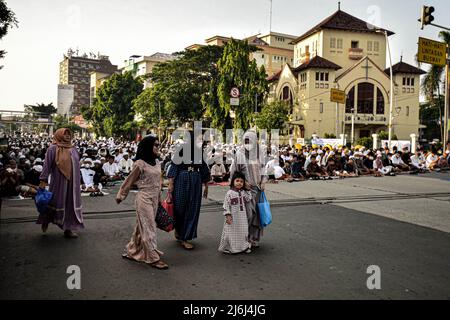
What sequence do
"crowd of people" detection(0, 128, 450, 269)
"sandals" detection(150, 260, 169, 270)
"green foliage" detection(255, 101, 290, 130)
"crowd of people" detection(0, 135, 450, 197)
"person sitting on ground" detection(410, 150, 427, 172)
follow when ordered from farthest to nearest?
"green foliage" detection(255, 101, 290, 130), "person sitting on ground" detection(410, 150, 427, 172), "crowd of people" detection(0, 135, 450, 197), "crowd of people" detection(0, 128, 450, 269), "sandals" detection(150, 260, 169, 270)

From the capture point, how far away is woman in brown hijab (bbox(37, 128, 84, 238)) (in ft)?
22.2

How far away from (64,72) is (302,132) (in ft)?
410

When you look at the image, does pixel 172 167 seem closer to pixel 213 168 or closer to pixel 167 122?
pixel 213 168

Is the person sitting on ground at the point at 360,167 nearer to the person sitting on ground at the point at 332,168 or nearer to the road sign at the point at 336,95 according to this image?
the person sitting on ground at the point at 332,168

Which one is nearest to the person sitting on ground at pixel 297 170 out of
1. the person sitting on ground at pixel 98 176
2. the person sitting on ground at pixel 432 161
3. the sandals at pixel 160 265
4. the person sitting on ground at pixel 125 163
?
the person sitting on ground at pixel 125 163

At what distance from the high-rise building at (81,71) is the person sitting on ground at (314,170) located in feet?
446

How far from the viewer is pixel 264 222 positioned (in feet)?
20.1

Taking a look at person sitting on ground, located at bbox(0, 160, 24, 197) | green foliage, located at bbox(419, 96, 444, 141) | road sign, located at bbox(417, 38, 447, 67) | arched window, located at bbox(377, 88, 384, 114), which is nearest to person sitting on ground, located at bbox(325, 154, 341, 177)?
road sign, located at bbox(417, 38, 447, 67)

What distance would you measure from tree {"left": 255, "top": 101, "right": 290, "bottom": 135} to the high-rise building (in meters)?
113

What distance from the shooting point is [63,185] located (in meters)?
6.92

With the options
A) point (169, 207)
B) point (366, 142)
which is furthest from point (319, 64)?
point (169, 207)

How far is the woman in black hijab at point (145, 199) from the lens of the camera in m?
5.21

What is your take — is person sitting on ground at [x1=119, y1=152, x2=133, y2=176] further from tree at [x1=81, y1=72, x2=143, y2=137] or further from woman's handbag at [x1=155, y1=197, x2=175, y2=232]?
tree at [x1=81, y1=72, x2=143, y2=137]
